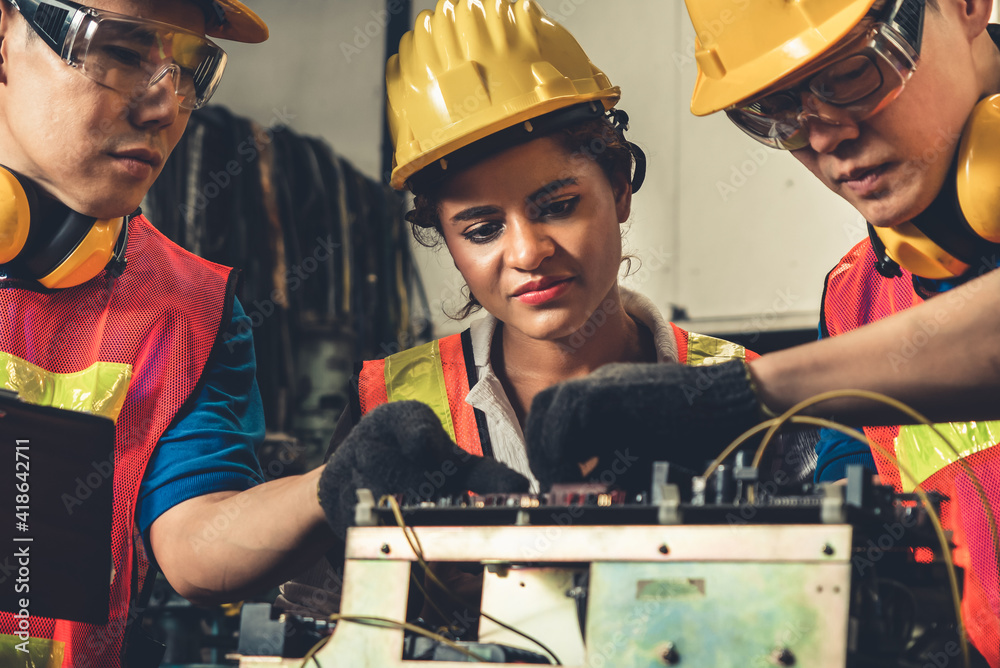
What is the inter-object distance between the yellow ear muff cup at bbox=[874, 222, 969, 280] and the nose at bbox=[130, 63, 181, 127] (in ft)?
3.93

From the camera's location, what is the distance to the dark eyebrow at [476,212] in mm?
1623

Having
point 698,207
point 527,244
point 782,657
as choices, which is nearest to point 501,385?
point 527,244

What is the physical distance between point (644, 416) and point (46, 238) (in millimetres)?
1129

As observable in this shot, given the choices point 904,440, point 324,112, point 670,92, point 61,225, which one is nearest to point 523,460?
point 904,440

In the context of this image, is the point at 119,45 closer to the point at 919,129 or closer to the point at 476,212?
the point at 476,212

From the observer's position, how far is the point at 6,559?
1336mm

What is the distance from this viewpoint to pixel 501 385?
1.83 metres

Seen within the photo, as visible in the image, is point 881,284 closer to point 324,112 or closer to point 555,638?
point 555,638

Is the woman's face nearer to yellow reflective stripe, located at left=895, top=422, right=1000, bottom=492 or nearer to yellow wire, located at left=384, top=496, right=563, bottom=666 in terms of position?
yellow reflective stripe, located at left=895, top=422, right=1000, bottom=492

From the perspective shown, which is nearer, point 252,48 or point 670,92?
point 670,92

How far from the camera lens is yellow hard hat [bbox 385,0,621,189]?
160 cm

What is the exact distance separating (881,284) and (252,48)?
4.41m

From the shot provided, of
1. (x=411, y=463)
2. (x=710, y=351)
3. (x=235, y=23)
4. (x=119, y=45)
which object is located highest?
(x=235, y=23)

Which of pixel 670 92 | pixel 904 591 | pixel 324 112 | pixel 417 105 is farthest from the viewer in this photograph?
pixel 324 112
